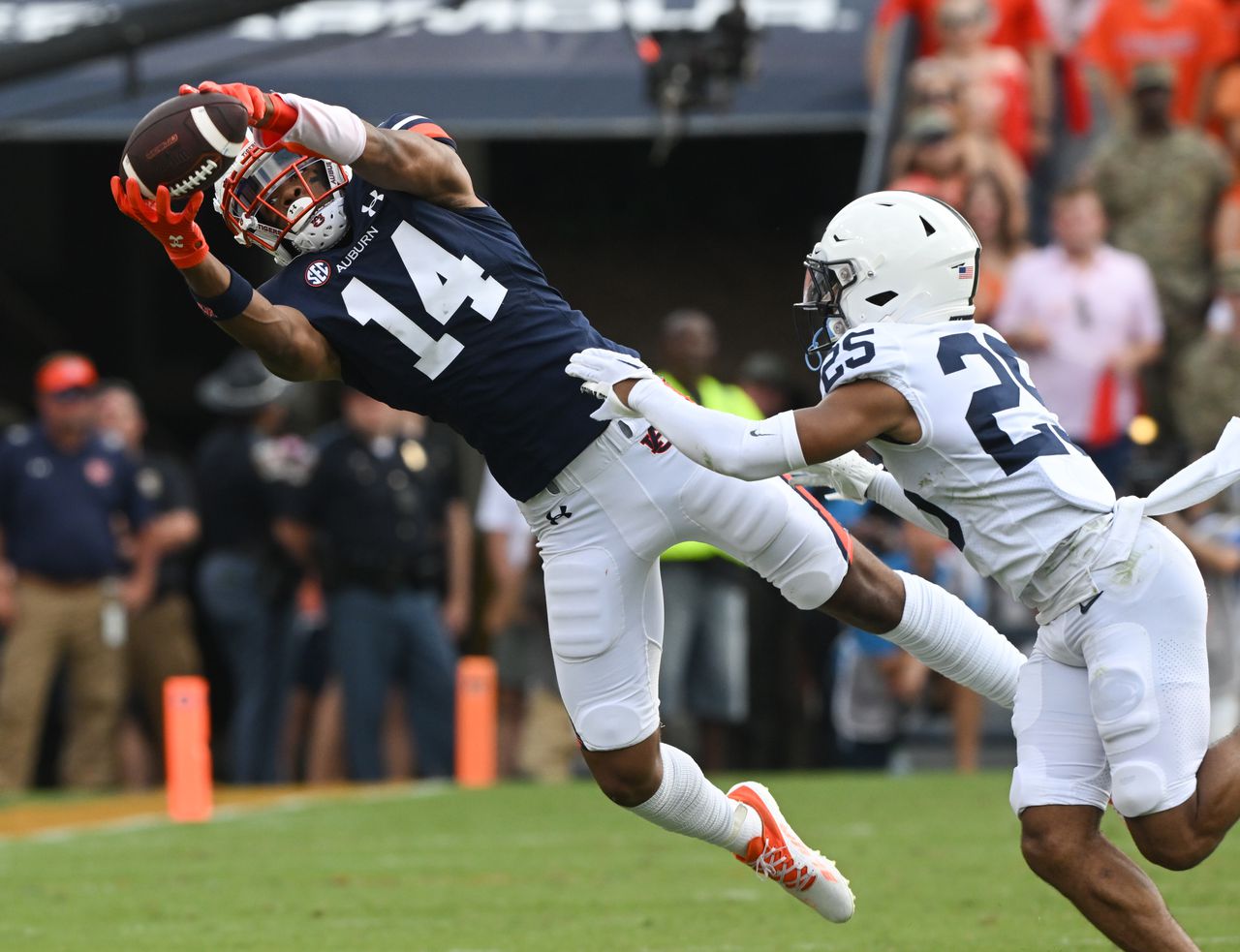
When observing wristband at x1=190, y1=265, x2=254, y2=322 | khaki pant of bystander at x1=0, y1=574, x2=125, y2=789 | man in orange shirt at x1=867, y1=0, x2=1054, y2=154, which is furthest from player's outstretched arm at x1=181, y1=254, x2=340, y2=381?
man in orange shirt at x1=867, y1=0, x2=1054, y2=154

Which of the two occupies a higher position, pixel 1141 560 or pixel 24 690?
pixel 1141 560

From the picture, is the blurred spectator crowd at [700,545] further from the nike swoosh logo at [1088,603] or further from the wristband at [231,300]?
the nike swoosh logo at [1088,603]

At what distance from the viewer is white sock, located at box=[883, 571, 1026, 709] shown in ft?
17.1

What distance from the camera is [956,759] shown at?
10.9 m

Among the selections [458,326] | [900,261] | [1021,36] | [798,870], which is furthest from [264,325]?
[1021,36]

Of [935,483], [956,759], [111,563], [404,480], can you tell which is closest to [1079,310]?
[956,759]

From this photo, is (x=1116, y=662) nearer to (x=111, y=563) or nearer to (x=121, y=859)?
(x=121, y=859)

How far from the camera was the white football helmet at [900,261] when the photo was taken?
4.53 m

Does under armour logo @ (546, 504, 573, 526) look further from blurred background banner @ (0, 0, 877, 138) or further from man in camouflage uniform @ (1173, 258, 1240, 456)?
blurred background banner @ (0, 0, 877, 138)

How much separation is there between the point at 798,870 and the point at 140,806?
548 cm

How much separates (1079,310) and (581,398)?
530cm

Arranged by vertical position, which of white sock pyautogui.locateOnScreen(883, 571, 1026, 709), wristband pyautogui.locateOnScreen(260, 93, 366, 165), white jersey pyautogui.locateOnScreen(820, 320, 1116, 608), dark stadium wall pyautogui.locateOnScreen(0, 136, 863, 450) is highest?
wristband pyautogui.locateOnScreen(260, 93, 366, 165)

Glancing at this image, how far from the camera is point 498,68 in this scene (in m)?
12.1

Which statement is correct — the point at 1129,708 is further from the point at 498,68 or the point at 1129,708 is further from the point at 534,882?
the point at 498,68
